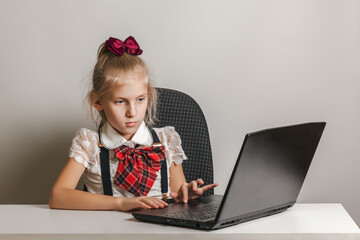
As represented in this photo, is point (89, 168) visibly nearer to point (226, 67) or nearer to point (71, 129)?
point (71, 129)

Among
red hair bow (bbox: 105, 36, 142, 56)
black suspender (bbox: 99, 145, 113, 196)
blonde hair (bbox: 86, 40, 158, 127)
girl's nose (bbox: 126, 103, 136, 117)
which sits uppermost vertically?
red hair bow (bbox: 105, 36, 142, 56)

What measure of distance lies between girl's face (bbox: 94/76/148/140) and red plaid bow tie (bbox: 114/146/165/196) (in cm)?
9

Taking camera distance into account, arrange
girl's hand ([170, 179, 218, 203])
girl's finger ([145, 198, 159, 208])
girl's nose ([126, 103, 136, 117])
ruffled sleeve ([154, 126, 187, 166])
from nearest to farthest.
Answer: girl's finger ([145, 198, 159, 208]) < girl's hand ([170, 179, 218, 203]) < girl's nose ([126, 103, 136, 117]) < ruffled sleeve ([154, 126, 187, 166])

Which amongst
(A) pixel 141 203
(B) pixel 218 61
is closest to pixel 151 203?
(A) pixel 141 203

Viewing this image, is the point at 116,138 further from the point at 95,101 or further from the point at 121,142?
the point at 95,101

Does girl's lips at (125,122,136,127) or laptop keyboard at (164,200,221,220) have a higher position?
girl's lips at (125,122,136,127)

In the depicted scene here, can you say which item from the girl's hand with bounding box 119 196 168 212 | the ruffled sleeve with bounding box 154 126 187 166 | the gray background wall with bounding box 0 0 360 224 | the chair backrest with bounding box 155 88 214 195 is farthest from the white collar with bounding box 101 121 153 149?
the gray background wall with bounding box 0 0 360 224

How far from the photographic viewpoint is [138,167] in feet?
5.62

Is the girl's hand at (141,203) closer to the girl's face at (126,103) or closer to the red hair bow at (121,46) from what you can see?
the girl's face at (126,103)

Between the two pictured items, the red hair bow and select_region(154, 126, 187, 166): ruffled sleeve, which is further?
select_region(154, 126, 187, 166): ruffled sleeve

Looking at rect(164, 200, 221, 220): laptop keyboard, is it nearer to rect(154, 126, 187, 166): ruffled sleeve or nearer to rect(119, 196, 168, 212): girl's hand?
rect(119, 196, 168, 212): girl's hand

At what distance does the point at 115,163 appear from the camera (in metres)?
1.72

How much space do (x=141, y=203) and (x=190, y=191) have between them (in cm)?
21

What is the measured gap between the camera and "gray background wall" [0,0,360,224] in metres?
2.20
